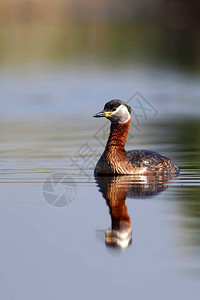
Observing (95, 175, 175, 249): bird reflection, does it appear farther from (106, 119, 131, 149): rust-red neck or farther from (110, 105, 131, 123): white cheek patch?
(110, 105, 131, 123): white cheek patch

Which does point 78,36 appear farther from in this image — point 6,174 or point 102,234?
point 102,234

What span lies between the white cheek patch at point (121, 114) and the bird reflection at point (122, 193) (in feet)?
3.60

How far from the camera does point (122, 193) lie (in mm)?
12352

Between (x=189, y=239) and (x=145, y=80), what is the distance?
27.2 meters

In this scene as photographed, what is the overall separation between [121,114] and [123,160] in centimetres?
85

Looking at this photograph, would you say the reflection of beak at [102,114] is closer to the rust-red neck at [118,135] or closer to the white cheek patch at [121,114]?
the white cheek patch at [121,114]

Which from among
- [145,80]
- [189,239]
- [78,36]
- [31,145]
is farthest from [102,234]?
[78,36]

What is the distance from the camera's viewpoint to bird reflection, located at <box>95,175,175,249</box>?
31.8 ft

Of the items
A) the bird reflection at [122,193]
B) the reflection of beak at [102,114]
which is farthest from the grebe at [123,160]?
the bird reflection at [122,193]

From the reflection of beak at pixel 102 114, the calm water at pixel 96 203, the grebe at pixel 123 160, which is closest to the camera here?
the calm water at pixel 96 203

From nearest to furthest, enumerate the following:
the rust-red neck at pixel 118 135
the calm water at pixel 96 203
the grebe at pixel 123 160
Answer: the calm water at pixel 96 203 → the grebe at pixel 123 160 → the rust-red neck at pixel 118 135

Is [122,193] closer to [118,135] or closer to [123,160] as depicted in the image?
[123,160]

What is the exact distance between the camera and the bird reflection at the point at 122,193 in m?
9.69

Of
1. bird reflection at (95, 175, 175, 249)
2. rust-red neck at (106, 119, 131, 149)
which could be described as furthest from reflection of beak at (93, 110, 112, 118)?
bird reflection at (95, 175, 175, 249)
